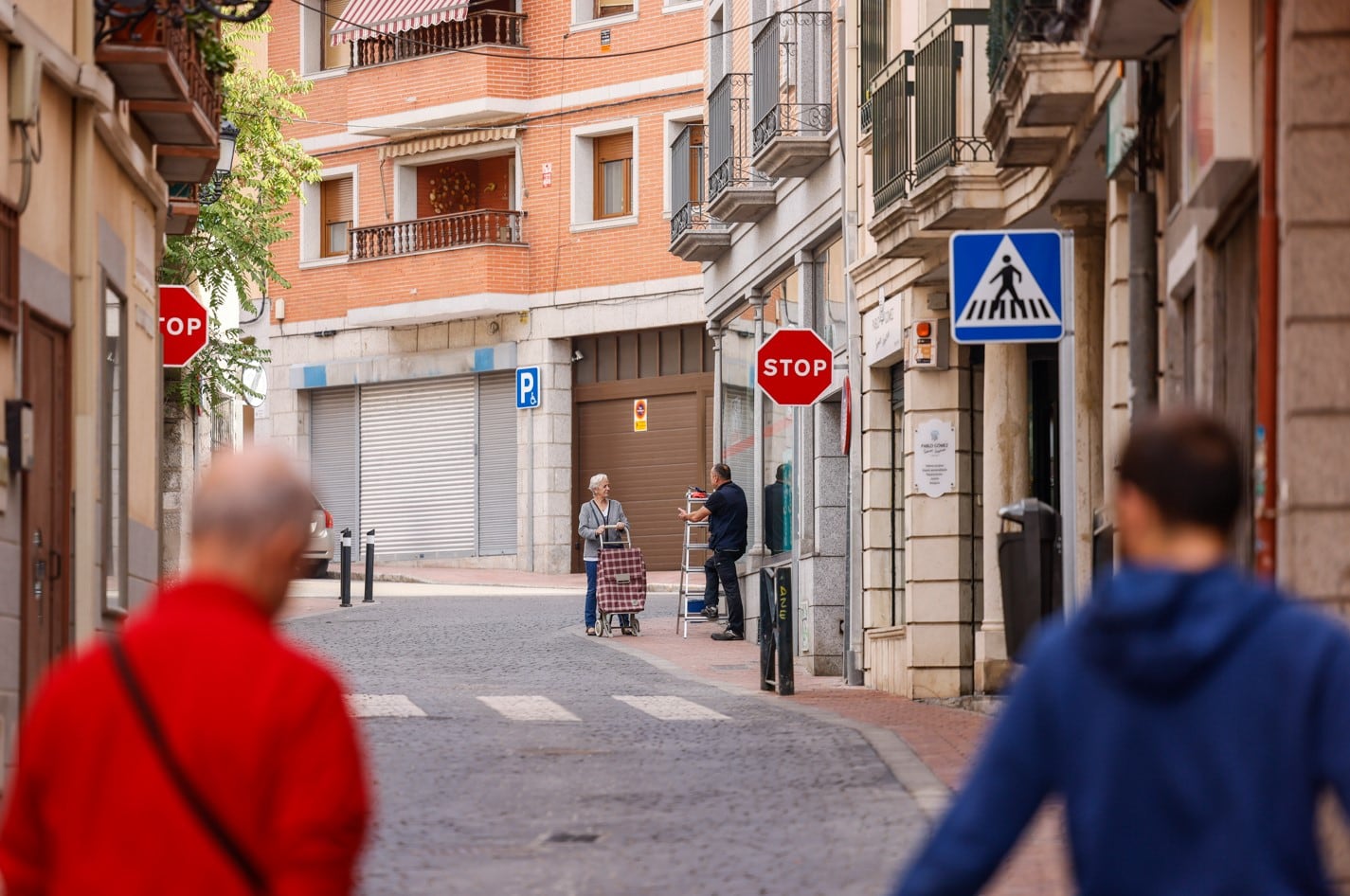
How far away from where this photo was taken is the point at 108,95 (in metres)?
13.0

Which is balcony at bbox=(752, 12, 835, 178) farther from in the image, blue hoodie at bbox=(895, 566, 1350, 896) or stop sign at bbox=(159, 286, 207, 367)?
blue hoodie at bbox=(895, 566, 1350, 896)

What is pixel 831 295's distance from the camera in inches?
886

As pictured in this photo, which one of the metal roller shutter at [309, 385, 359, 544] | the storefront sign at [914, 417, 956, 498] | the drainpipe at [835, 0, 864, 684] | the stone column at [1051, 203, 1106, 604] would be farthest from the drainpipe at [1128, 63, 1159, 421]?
the metal roller shutter at [309, 385, 359, 544]

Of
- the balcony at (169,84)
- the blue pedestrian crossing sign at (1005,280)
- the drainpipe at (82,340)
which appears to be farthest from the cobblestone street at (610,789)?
the balcony at (169,84)

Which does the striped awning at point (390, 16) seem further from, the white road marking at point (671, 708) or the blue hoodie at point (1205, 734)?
the blue hoodie at point (1205, 734)

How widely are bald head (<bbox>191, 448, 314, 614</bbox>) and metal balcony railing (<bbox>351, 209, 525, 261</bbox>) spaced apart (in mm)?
36703

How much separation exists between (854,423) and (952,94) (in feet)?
16.3

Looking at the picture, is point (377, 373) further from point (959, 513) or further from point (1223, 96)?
point (1223, 96)

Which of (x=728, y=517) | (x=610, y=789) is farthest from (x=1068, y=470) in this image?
(x=728, y=517)

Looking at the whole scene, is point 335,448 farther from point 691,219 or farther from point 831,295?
point 831,295

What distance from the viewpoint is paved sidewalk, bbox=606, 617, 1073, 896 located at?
8.67m

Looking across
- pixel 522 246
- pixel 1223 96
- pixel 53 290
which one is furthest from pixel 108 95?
pixel 522 246

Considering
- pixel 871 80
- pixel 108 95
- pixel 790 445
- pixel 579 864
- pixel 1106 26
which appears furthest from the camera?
pixel 790 445

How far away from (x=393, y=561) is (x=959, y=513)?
81.5 feet
